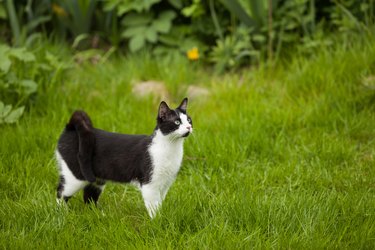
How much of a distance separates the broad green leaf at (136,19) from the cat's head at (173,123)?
8.97ft

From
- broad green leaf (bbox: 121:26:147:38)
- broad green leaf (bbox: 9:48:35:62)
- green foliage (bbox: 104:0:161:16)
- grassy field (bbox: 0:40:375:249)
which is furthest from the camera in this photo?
broad green leaf (bbox: 121:26:147:38)

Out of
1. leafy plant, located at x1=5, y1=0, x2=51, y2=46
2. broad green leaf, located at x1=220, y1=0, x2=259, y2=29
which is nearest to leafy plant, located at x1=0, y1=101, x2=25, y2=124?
leafy plant, located at x1=5, y1=0, x2=51, y2=46

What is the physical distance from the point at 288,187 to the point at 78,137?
1.36 metres

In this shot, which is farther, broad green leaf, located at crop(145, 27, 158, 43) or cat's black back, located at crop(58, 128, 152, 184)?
broad green leaf, located at crop(145, 27, 158, 43)

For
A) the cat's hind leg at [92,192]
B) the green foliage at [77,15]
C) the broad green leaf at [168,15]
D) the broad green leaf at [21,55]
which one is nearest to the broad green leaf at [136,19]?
the broad green leaf at [168,15]

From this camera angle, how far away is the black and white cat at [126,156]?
310cm

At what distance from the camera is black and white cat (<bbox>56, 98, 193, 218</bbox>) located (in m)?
3.10

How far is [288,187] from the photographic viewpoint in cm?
363

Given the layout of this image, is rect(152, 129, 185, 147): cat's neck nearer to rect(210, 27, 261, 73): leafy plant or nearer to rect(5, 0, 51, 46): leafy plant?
rect(210, 27, 261, 73): leafy plant

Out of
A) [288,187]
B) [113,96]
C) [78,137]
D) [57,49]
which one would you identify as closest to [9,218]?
[78,137]

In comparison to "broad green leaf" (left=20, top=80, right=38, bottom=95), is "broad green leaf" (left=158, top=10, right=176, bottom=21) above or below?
above

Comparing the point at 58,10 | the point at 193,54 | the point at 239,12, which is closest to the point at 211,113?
the point at 193,54

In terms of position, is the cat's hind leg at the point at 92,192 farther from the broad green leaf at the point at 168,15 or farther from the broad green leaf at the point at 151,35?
the broad green leaf at the point at 168,15

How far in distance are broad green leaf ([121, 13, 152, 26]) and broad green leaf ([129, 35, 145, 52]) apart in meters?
0.20
